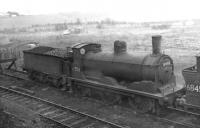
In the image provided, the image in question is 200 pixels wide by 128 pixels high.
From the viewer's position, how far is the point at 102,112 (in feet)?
40.8

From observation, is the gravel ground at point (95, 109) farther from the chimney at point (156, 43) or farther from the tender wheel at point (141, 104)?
the chimney at point (156, 43)

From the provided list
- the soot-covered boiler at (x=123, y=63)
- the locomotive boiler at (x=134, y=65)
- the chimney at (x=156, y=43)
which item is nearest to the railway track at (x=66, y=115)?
the locomotive boiler at (x=134, y=65)

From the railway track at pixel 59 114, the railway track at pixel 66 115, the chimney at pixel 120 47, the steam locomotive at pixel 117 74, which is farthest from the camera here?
the chimney at pixel 120 47

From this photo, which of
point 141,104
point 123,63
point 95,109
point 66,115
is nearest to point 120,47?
point 123,63

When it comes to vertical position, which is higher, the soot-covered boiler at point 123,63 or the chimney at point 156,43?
the chimney at point 156,43

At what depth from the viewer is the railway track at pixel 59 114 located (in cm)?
1100

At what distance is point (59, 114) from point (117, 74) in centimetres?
320

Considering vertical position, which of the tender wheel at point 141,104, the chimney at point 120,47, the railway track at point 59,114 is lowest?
the railway track at point 59,114

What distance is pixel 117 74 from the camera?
511 inches

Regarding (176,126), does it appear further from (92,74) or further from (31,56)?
(31,56)

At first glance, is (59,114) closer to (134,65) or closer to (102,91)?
(102,91)

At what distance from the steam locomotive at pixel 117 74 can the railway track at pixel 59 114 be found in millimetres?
1786

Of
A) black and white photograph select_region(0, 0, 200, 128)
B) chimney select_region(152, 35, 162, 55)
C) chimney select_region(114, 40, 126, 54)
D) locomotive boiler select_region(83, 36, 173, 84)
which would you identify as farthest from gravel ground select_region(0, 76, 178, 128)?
chimney select_region(152, 35, 162, 55)

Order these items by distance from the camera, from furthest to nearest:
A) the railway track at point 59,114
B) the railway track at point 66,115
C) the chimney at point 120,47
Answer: the chimney at point 120,47, the railway track at point 59,114, the railway track at point 66,115
